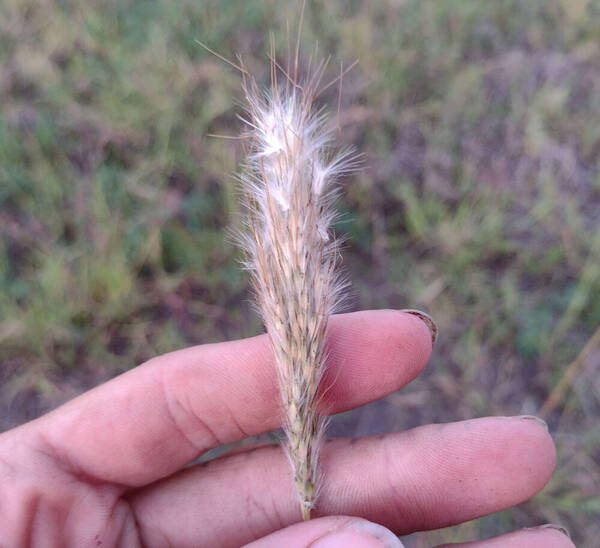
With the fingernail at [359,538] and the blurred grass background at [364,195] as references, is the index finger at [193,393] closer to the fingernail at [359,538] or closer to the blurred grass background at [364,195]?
the fingernail at [359,538]

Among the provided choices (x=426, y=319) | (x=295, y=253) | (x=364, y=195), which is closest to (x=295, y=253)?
(x=295, y=253)

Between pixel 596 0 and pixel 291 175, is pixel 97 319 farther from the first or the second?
pixel 596 0

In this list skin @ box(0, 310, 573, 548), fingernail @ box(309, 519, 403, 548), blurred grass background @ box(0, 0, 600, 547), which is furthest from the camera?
A: blurred grass background @ box(0, 0, 600, 547)

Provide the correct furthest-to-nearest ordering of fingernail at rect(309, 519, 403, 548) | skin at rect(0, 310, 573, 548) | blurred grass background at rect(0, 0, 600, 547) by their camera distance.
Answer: blurred grass background at rect(0, 0, 600, 547)
skin at rect(0, 310, 573, 548)
fingernail at rect(309, 519, 403, 548)

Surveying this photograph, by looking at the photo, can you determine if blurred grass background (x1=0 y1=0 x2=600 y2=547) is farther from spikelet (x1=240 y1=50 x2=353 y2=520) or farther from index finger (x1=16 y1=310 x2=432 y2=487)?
spikelet (x1=240 y1=50 x2=353 y2=520)

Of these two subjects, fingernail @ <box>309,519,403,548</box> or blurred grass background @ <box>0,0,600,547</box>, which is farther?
blurred grass background @ <box>0,0,600,547</box>

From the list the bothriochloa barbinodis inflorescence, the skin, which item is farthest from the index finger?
the bothriochloa barbinodis inflorescence

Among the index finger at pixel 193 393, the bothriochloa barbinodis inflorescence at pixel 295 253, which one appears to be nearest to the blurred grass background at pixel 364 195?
the index finger at pixel 193 393

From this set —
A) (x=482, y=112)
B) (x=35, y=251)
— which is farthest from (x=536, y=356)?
(x=35, y=251)

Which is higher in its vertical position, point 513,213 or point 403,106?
point 403,106
